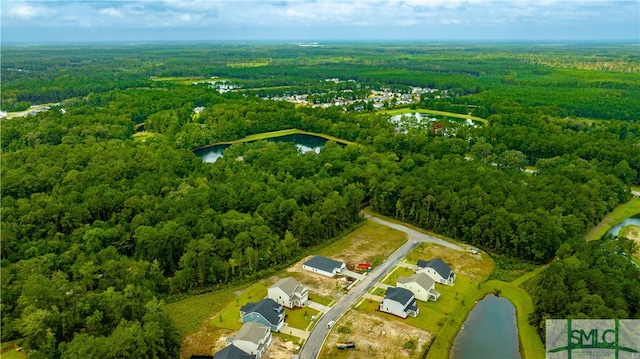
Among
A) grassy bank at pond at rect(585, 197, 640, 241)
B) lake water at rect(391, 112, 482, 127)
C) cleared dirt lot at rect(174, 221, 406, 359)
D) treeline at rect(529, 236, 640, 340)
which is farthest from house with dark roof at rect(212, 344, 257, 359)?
lake water at rect(391, 112, 482, 127)

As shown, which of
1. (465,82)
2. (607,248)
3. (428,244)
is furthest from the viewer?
(465,82)

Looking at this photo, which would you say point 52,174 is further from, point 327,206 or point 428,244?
point 428,244

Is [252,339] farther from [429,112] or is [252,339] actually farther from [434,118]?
[429,112]

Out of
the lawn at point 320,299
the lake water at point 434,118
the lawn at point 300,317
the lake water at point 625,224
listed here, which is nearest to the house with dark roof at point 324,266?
the lawn at point 320,299

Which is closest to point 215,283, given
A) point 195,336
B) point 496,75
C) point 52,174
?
point 195,336

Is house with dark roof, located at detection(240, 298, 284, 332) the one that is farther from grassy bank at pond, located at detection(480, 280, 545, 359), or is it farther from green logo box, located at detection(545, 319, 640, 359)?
green logo box, located at detection(545, 319, 640, 359)
